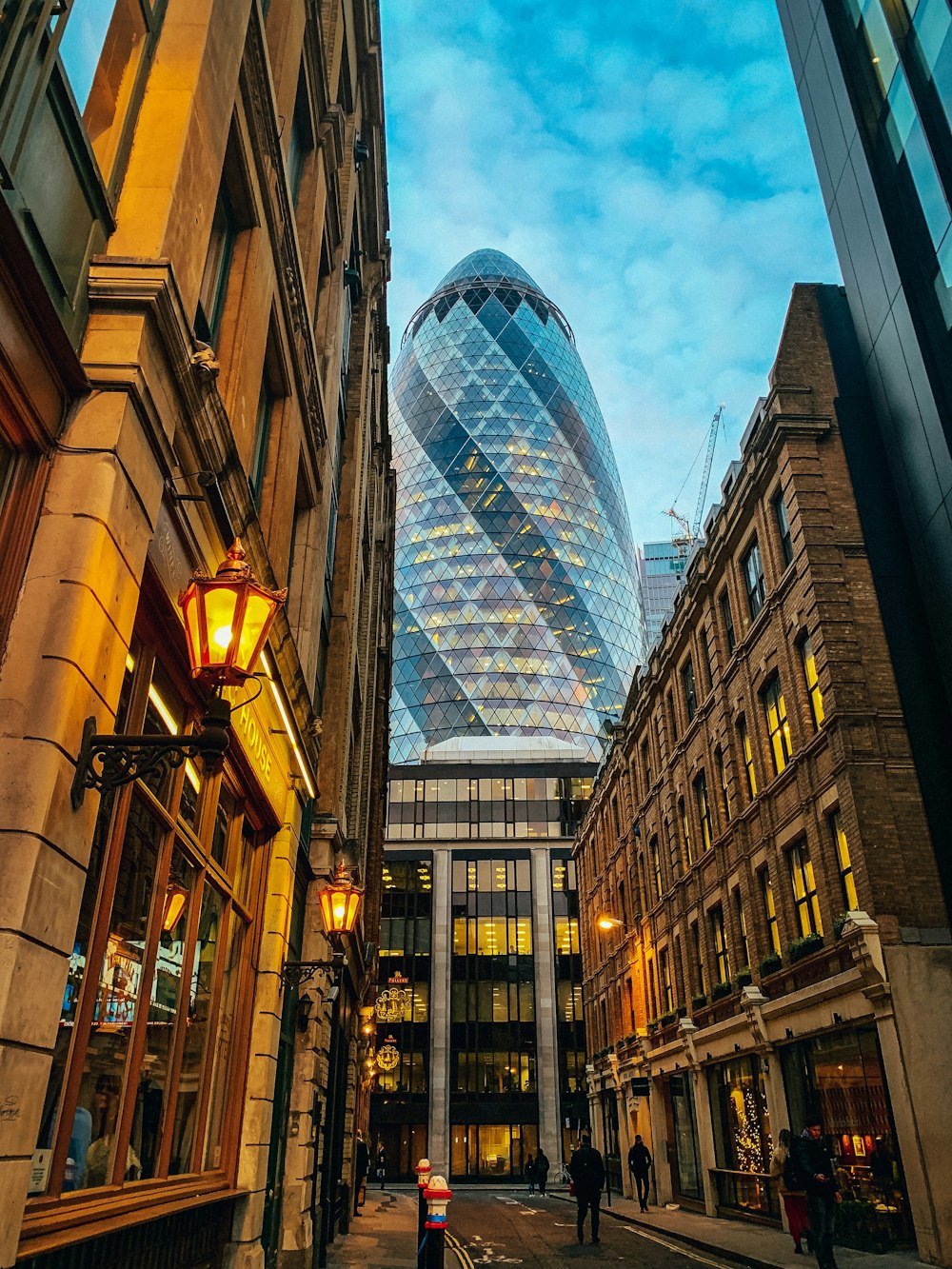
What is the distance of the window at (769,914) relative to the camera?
23438 millimetres

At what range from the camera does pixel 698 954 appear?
100ft

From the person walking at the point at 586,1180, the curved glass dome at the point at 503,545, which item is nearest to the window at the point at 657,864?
the person walking at the point at 586,1180

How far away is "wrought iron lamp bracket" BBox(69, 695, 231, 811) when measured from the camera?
5430 millimetres

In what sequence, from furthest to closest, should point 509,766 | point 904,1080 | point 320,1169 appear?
1. point 509,766
2. point 320,1169
3. point 904,1080

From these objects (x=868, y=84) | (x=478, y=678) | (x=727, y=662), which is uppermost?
(x=478, y=678)

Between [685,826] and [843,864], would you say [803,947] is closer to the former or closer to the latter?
[843,864]

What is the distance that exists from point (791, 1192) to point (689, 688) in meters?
17.3

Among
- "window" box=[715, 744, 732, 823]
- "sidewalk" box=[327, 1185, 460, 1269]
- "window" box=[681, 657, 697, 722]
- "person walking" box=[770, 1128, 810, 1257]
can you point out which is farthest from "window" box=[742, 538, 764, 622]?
"sidewalk" box=[327, 1185, 460, 1269]

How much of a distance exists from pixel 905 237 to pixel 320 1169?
23.2 m

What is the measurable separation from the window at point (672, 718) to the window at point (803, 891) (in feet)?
38.9

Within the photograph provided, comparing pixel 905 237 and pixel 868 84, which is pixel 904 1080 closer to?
pixel 905 237

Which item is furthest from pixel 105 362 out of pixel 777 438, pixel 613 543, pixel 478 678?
pixel 613 543

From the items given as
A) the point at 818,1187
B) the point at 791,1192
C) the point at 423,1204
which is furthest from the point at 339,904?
the point at 791,1192

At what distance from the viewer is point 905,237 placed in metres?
21.2
